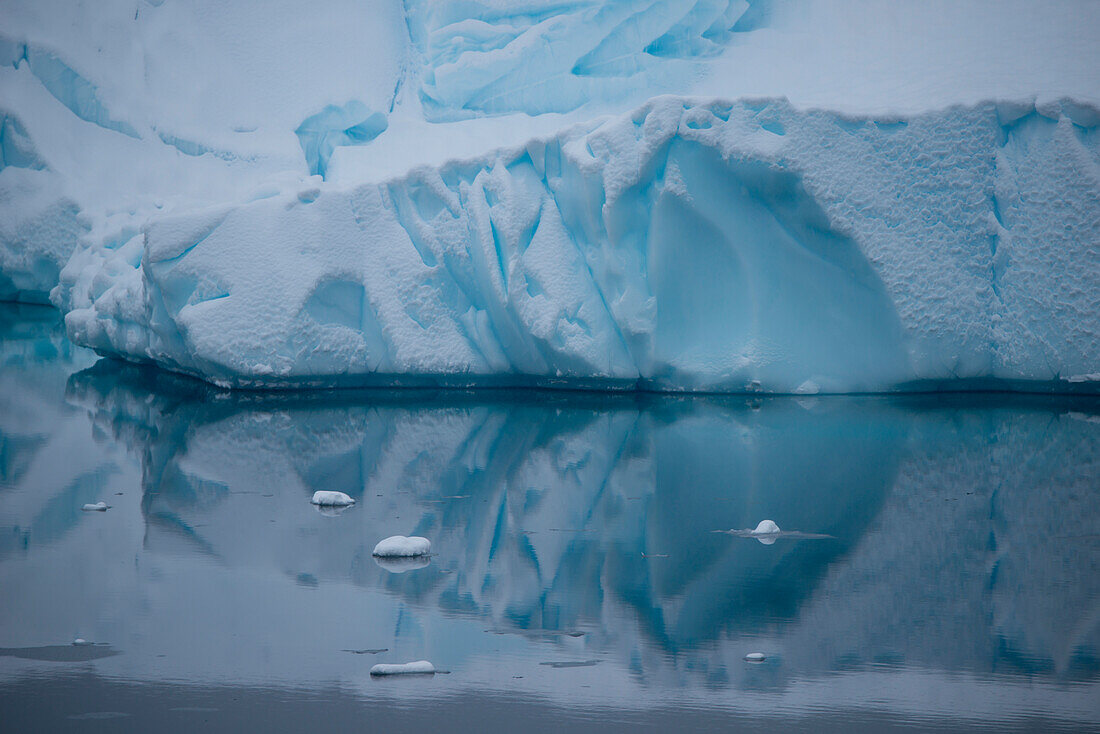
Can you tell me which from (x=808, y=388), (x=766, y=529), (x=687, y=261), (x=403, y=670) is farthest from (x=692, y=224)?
(x=403, y=670)

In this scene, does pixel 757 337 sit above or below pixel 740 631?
above

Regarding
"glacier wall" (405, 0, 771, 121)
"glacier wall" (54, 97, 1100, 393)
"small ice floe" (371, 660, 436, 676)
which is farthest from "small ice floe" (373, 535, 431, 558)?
"glacier wall" (405, 0, 771, 121)

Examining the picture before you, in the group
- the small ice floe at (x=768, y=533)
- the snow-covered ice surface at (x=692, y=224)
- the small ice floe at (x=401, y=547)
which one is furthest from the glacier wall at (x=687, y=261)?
the small ice floe at (x=401, y=547)

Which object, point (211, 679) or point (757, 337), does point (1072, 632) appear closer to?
point (211, 679)

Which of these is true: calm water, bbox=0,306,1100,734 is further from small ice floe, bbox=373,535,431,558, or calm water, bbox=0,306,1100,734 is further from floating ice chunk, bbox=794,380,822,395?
floating ice chunk, bbox=794,380,822,395

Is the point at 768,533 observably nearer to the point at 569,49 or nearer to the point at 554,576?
the point at 554,576

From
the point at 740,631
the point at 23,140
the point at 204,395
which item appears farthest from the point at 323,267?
the point at 23,140
